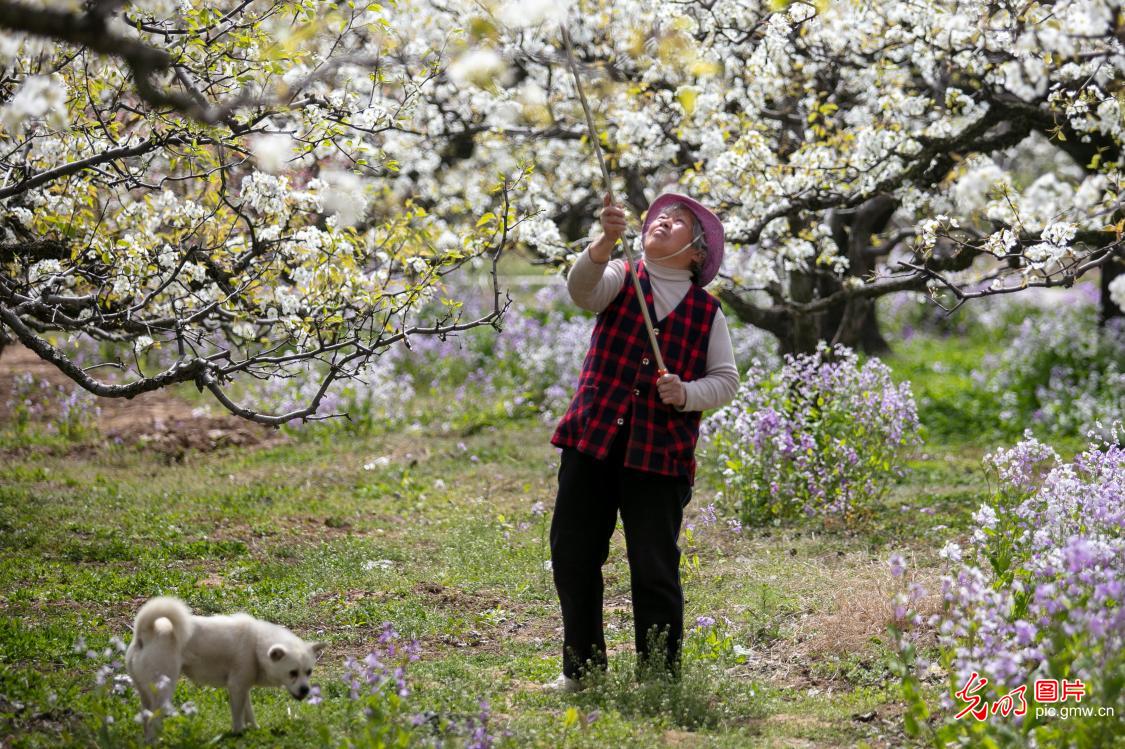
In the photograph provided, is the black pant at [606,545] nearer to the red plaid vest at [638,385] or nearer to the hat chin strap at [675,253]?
the red plaid vest at [638,385]

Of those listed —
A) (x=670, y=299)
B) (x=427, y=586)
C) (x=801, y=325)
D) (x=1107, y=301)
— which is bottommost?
(x=427, y=586)

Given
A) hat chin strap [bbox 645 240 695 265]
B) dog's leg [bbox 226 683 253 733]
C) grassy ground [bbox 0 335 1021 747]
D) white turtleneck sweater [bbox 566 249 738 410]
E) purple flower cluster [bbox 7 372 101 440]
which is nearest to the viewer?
dog's leg [bbox 226 683 253 733]

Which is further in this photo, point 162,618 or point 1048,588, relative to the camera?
point 162,618

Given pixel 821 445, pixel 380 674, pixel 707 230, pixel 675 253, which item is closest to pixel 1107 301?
pixel 821 445

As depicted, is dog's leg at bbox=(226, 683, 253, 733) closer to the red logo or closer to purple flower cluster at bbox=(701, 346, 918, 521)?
the red logo

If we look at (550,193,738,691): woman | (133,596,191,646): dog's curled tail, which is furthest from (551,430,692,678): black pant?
(133,596,191,646): dog's curled tail

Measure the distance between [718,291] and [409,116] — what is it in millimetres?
2966

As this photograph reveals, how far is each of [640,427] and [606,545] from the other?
20.9 inches

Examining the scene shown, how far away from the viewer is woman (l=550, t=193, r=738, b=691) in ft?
13.9

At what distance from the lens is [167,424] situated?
419 inches

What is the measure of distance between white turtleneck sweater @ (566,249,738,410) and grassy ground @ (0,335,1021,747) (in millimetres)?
1083

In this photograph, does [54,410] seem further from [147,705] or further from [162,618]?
[162,618]

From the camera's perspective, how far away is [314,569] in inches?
248

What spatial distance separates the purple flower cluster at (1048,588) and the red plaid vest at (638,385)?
1.10 metres
